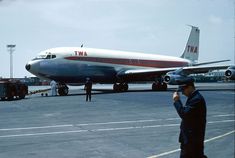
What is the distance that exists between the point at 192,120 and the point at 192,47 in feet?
186

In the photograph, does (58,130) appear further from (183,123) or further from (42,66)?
(42,66)

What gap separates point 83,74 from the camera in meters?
36.2

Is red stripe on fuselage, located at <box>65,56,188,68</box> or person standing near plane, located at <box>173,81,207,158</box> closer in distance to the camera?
person standing near plane, located at <box>173,81,207,158</box>

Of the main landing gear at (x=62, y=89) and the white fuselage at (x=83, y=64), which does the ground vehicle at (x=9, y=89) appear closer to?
the white fuselage at (x=83, y=64)

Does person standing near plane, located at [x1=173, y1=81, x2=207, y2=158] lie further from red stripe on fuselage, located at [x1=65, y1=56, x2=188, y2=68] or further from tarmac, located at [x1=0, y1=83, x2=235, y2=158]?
red stripe on fuselage, located at [x1=65, y1=56, x2=188, y2=68]

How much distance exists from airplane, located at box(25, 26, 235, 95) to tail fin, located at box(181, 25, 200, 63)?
32.4 feet

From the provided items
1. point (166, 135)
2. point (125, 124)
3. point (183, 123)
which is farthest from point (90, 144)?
point (183, 123)

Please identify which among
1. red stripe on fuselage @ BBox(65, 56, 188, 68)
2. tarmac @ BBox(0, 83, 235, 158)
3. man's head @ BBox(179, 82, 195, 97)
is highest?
red stripe on fuselage @ BBox(65, 56, 188, 68)

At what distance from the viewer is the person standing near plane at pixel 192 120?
5672 millimetres

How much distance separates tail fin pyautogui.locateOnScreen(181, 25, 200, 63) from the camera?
5912cm

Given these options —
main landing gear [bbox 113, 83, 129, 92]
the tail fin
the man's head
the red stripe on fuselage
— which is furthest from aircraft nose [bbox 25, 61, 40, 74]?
the tail fin

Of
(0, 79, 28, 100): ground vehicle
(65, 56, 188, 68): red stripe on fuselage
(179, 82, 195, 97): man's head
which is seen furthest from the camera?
(65, 56, 188, 68): red stripe on fuselage

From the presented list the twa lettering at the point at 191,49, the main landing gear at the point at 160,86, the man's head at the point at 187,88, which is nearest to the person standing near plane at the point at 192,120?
the man's head at the point at 187,88

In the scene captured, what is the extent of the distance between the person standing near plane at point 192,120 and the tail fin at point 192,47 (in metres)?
54.1
